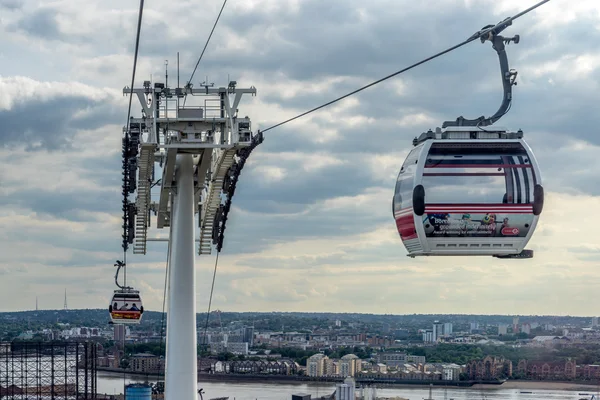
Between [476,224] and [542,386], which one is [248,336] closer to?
[542,386]

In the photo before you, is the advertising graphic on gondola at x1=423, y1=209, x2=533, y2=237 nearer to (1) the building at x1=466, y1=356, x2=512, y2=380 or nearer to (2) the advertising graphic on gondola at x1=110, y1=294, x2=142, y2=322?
(2) the advertising graphic on gondola at x1=110, y1=294, x2=142, y2=322

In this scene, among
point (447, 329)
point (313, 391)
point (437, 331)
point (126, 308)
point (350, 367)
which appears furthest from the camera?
point (447, 329)

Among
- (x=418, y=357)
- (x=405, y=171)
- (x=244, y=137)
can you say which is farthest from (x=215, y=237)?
(x=418, y=357)


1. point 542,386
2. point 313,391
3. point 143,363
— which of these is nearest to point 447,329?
point 542,386

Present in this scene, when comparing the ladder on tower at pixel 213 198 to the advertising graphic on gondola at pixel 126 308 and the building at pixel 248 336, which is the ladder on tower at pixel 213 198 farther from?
the building at pixel 248 336

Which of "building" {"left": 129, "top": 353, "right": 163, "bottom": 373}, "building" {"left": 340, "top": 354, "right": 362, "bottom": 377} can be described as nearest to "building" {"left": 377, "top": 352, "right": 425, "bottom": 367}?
"building" {"left": 340, "top": 354, "right": 362, "bottom": 377}

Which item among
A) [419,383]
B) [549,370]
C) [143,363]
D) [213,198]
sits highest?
[213,198]

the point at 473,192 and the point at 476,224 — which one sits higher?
the point at 473,192

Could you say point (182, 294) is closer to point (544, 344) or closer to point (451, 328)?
point (544, 344)
